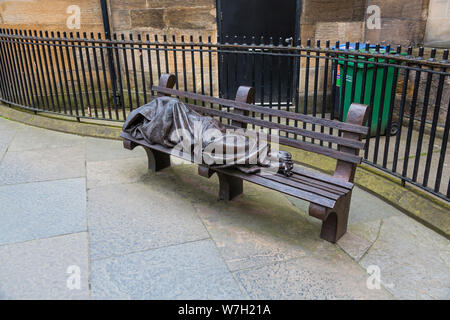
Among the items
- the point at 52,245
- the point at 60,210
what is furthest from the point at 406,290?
the point at 60,210

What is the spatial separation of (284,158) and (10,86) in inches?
217

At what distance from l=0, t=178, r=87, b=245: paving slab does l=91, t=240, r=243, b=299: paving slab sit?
2.28 ft

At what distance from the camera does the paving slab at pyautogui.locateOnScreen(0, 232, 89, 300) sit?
2633 mm

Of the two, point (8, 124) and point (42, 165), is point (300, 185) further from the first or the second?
point (8, 124)

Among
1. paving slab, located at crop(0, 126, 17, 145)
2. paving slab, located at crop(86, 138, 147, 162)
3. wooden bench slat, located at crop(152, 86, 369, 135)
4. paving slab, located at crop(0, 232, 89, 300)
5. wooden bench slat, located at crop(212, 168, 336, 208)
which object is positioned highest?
wooden bench slat, located at crop(152, 86, 369, 135)

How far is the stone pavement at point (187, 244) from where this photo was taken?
2699mm

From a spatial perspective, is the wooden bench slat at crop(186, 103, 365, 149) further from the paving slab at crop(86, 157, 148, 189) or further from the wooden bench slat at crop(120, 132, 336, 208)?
the paving slab at crop(86, 157, 148, 189)

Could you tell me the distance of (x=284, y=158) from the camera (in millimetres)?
3387

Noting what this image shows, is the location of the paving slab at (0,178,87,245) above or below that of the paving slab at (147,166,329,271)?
above

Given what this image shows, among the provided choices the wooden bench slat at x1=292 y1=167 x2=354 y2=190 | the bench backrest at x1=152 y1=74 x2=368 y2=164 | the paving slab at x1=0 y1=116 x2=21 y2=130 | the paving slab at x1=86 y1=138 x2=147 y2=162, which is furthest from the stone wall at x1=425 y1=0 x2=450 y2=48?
the paving slab at x1=0 y1=116 x2=21 y2=130

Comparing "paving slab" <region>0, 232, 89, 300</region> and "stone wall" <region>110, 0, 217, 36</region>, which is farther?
"stone wall" <region>110, 0, 217, 36</region>

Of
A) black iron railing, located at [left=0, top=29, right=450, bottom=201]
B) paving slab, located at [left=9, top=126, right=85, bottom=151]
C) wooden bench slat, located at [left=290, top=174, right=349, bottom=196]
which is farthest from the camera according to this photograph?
paving slab, located at [left=9, top=126, right=85, bottom=151]

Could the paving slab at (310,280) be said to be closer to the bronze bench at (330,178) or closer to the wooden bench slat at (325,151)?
the bronze bench at (330,178)

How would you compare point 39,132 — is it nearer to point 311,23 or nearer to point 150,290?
point 150,290
